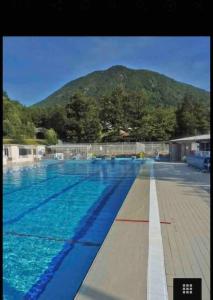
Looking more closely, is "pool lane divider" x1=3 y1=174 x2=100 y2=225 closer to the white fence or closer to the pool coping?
the pool coping

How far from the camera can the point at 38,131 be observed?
34.3 meters

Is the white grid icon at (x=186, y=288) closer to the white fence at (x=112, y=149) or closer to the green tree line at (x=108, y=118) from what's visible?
the white fence at (x=112, y=149)

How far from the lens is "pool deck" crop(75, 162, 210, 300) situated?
232 cm

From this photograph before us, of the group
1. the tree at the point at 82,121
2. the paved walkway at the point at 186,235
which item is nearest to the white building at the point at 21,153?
the tree at the point at 82,121

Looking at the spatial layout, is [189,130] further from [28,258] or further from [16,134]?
[28,258]

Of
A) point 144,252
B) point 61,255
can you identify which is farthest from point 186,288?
point 61,255

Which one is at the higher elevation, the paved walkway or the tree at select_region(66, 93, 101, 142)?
the tree at select_region(66, 93, 101, 142)

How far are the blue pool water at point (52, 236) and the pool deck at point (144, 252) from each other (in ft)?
1.60

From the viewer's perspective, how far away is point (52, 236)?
4930 millimetres

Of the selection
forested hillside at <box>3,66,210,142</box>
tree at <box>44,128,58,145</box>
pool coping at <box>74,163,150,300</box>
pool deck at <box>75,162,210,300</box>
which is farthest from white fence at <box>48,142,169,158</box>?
pool coping at <box>74,163,150,300</box>

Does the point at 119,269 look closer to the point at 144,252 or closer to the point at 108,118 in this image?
the point at 144,252

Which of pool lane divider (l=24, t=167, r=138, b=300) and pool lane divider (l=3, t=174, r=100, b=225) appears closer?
pool lane divider (l=24, t=167, r=138, b=300)

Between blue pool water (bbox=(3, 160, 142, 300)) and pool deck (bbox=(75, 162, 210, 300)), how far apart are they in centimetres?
49

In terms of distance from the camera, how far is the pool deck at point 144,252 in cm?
232
